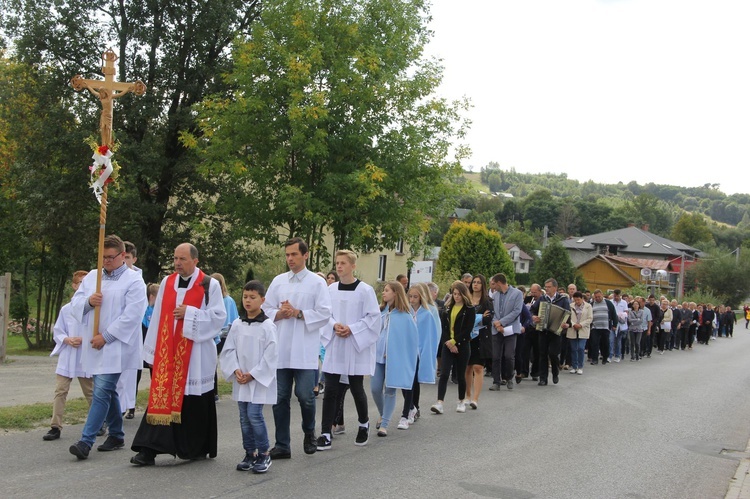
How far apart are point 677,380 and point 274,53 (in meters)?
12.2

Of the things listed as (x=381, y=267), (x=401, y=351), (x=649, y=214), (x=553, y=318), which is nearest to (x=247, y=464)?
(x=401, y=351)

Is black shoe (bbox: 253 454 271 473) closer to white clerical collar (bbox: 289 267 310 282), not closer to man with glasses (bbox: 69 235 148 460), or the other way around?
man with glasses (bbox: 69 235 148 460)

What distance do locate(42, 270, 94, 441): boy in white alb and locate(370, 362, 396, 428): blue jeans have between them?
11.0 feet

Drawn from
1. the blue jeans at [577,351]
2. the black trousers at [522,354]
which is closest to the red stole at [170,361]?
the black trousers at [522,354]

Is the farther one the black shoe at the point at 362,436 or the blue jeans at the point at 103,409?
the black shoe at the point at 362,436

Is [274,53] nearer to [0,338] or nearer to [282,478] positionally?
[0,338]

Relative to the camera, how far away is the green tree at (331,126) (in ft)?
62.3

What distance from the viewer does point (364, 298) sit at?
9305 millimetres

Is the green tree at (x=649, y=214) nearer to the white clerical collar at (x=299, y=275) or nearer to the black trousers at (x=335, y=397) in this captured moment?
the black trousers at (x=335, y=397)

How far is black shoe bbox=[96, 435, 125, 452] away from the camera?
823cm

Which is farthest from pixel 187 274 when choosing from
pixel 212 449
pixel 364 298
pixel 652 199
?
pixel 652 199

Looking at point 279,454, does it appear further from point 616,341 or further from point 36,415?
point 616,341

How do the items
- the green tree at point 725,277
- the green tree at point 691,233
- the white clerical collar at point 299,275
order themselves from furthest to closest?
the green tree at point 691,233, the green tree at point 725,277, the white clerical collar at point 299,275

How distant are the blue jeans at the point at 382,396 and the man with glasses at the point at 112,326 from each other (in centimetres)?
302
